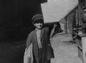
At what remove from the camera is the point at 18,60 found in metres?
8.43

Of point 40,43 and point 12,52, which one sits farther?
point 12,52

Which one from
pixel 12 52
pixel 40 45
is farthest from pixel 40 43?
pixel 12 52

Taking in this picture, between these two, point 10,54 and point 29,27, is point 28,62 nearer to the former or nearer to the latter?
point 10,54

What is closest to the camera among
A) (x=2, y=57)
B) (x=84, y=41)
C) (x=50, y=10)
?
(x=84, y=41)

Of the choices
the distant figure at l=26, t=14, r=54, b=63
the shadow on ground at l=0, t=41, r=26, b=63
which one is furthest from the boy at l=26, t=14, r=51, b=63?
the shadow on ground at l=0, t=41, r=26, b=63

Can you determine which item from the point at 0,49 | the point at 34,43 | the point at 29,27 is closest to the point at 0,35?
the point at 0,49

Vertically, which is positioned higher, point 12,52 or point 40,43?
point 40,43

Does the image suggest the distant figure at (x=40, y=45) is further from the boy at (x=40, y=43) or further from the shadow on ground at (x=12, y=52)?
the shadow on ground at (x=12, y=52)

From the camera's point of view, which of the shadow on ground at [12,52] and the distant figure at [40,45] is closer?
the distant figure at [40,45]

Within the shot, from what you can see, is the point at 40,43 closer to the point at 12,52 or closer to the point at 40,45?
the point at 40,45

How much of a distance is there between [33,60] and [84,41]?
96.9 inches

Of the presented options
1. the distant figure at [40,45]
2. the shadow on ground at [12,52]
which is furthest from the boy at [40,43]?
the shadow on ground at [12,52]

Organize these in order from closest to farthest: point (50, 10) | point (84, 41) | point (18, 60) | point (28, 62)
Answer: point (28, 62) < point (84, 41) < point (18, 60) < point (50, 10)

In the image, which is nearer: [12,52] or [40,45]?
[40,45]
